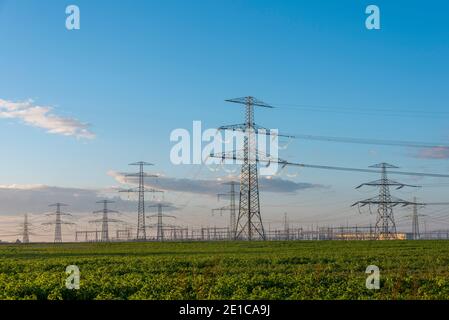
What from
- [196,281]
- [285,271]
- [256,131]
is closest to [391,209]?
[256,131]

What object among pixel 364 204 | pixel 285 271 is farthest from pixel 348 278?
pixel 364 204

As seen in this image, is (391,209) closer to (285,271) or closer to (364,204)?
(364,204)

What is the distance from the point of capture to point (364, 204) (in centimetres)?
11294

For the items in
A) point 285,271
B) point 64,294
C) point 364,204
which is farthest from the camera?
point 364,204

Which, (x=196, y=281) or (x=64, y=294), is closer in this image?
(x=64, y=294)
